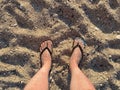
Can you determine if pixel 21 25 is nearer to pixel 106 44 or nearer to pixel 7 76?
pixel 7 76

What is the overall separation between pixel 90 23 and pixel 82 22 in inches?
3.3

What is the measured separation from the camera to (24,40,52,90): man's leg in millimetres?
2666

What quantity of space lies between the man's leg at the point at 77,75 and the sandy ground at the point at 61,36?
65mm

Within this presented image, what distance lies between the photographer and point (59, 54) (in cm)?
289

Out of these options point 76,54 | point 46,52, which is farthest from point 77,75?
point 46,52

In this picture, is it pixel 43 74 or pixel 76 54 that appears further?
pixel 76 54

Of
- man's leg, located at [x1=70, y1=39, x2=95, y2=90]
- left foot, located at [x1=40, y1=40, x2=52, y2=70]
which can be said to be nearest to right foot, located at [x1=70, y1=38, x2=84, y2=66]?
man's leg, located at [x1=70, y1=39, x2=95, y2=90]

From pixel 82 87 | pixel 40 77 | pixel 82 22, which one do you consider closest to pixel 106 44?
pixel 82 22

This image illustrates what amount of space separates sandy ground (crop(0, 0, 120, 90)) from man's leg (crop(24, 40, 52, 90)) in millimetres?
63

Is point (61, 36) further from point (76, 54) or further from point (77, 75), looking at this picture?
point (77, 75)

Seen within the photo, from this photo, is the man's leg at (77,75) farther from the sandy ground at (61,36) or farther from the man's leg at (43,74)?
the man's leg at (43,74)

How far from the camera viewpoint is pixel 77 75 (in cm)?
276

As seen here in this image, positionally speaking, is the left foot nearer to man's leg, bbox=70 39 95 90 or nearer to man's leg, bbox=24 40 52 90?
man's leg, bbox=24 40 52 90

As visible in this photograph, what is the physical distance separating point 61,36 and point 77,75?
0.44m
